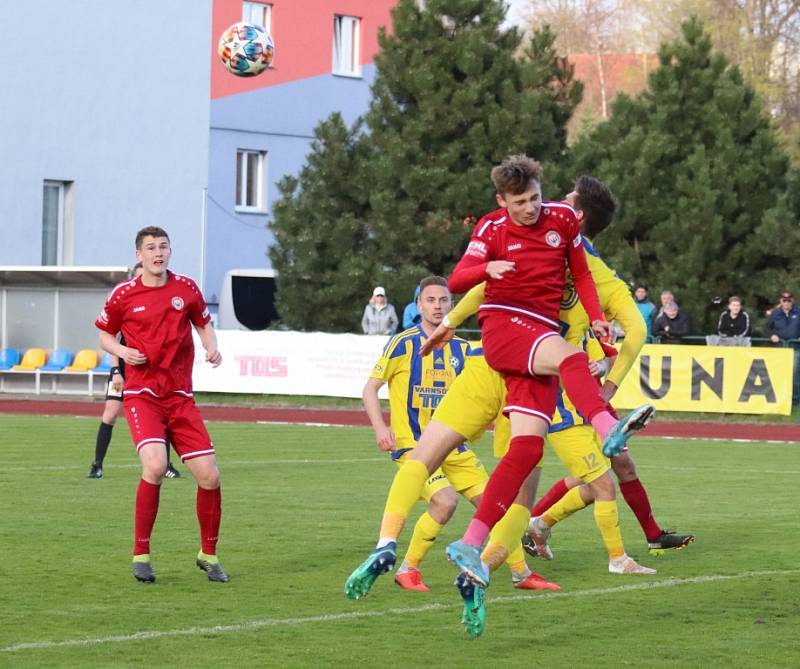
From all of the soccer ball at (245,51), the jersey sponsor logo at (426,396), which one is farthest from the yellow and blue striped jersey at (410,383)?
the soccer ball at (245,51)

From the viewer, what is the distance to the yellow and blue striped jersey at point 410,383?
9.26m

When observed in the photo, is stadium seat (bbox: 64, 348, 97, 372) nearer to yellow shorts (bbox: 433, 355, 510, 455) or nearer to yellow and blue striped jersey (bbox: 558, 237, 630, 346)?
yellow and blue striped jersey (bbox: 558, 237, 630, 346)

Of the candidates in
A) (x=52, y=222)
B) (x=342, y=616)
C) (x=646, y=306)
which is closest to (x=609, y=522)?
(x=342, y=616)

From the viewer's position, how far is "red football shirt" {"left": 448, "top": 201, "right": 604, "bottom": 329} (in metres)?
7.56

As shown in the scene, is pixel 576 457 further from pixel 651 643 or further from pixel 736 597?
pixel 651 643

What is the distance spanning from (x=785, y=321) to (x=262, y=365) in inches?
335

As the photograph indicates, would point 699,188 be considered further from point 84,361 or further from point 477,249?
point 477,249

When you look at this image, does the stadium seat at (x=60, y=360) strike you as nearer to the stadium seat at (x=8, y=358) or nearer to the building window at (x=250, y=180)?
the stadium seat at (x=8, y=358)

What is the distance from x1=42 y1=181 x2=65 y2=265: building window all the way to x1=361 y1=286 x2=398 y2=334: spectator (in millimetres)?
12119

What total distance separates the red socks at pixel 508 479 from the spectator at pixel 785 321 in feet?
58.6

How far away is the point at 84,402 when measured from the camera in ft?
93.8

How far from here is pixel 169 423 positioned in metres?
8.99

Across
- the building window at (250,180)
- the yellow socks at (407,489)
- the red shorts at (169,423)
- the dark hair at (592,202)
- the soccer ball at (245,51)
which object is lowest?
the yellow socks at (407,489)

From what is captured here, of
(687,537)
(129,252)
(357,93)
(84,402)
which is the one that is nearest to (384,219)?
(84,402)
